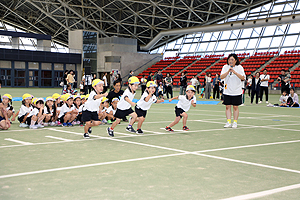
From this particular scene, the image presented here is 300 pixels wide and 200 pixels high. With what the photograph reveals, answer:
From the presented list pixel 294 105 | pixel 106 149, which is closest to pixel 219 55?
pixel 294 105

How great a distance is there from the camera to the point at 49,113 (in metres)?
10.1

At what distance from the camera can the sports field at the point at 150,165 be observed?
392 centimetres

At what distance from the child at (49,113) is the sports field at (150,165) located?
132 centimetres

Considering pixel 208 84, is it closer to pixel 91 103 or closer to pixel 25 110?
pixel 25 110

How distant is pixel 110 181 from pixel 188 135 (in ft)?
14.5

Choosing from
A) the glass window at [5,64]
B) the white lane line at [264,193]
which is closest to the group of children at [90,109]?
the white lane line at [264,193]

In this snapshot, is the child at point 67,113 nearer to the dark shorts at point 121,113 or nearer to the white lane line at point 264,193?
the dark shorts at point 121,113

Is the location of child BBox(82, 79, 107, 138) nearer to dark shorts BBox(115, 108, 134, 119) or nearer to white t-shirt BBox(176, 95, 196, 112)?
dark shorts BBox(115, 108, 134, 119)

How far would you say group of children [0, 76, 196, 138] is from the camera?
8.07 m

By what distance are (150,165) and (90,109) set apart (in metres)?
3.19

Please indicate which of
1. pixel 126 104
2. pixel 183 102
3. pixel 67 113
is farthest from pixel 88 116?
pixel 183 102

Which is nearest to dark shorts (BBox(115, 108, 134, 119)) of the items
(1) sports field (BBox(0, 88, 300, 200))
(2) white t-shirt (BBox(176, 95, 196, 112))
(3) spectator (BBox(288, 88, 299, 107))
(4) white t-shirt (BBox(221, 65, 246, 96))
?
(1) sports field (BBox(0, 88, 300, 200))

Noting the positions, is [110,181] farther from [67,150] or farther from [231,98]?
[231,98]

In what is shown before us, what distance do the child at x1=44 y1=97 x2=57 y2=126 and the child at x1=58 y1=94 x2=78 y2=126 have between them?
189 millimetres
